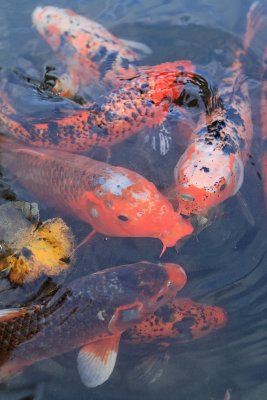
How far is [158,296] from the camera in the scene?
3602mm

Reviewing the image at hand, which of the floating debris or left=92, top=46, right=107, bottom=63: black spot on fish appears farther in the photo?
left=92, top=46, right=107, bottom=63: black spot on fish

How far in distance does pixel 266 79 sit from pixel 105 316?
10.6ft

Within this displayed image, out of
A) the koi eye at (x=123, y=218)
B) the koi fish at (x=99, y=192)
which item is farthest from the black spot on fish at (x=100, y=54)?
the koi eye at (x=123, y=218)

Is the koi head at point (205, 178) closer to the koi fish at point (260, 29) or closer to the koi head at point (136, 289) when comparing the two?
the koi head at point (136, 289)

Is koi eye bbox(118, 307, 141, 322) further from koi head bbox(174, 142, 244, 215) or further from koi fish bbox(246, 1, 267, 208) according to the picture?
koi fish bbox(246, 1, 267, 208)

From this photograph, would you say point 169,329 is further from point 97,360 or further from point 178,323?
point 97,360

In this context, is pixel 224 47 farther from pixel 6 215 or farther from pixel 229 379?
pixel 229 379

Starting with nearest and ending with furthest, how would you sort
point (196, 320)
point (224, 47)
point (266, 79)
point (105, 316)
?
point (105, 316) → point (196, 320) → point (266, 79) → point (224, 47)

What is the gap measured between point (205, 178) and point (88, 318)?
1.47m

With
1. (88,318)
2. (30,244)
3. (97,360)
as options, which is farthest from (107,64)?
(97,360)

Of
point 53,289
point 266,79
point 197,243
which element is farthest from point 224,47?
point 53,289

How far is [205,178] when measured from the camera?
391cm

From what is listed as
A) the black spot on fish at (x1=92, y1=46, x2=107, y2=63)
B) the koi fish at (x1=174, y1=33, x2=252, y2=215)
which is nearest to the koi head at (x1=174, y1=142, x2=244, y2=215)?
the koi fish at (x1=174, y1=33, x2=252, y2=215)

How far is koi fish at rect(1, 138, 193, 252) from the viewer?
3.77m
